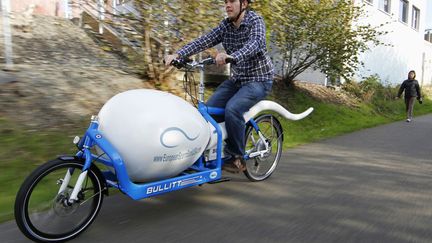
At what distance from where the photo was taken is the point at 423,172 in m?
6.20

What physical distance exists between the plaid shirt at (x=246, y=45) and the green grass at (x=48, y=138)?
7.10 feet

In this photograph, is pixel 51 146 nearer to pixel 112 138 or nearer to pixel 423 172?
pixel 112 138

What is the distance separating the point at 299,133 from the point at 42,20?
7.67 m

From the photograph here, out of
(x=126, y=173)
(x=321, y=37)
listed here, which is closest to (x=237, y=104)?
(x=126, y=173)

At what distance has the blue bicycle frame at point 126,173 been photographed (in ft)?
11.8

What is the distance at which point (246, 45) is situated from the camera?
15.2ft

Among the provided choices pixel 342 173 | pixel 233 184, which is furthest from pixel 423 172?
pixel 233 184

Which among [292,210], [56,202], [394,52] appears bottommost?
[292,210]

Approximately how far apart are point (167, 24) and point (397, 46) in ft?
64.7

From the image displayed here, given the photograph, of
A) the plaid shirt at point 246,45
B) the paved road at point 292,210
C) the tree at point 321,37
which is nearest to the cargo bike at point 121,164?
the paved road at point 292,210

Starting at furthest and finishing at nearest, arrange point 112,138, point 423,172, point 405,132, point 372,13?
1. point 372,13
2. point 405,132
3. point 423,172
4. point 112,138

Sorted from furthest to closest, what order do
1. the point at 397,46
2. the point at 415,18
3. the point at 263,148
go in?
the point at 415,18 → the point at 397,46 → the point at 263,148

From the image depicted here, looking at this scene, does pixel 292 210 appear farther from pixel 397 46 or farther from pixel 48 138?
pixel 397 46

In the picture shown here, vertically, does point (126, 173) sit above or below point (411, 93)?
below
